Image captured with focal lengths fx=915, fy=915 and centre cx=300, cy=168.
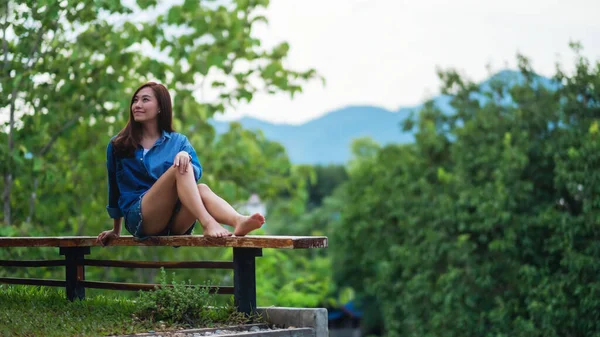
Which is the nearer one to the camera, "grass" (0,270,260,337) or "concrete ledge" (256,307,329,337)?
"grass" (0,270,260,337)

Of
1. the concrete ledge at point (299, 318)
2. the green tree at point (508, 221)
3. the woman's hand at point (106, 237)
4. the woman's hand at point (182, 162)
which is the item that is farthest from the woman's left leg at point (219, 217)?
the green tree at point (508, 221)

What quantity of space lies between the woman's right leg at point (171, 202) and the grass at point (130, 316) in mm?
433

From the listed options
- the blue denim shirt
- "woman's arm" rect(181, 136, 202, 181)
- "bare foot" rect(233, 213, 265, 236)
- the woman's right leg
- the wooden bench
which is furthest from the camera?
the blue denim shirt

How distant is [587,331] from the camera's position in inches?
987

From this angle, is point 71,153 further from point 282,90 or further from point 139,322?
point 139,322

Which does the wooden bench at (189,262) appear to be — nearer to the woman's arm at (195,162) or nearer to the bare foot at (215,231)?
the bare foot at (215,231)

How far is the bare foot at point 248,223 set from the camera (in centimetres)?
595

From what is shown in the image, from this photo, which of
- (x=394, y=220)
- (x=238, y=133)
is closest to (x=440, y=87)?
(x=394, y=220)

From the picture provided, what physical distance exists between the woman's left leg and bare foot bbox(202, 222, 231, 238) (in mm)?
76

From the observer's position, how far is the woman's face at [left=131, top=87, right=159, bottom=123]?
6910mm

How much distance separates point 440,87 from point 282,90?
24.3 m

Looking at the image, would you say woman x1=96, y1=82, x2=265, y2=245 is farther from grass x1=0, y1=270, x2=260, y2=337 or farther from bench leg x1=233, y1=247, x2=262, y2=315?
grass x1=0, y1=270, x2=260, y2=337

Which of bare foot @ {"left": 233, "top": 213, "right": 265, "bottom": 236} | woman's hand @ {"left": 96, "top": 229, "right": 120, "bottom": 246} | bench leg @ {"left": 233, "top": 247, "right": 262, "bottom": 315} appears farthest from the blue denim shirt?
bench leg @ {"left": 233, "top": 247, "right": 262, "bottom": 315}

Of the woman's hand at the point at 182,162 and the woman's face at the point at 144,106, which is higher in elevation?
the woman's face at the point at 144,106
